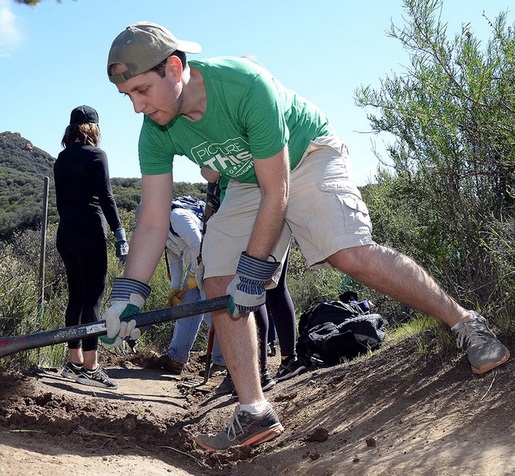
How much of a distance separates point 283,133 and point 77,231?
8.32 feet

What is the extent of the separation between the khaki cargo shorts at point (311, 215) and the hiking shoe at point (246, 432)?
0.74m

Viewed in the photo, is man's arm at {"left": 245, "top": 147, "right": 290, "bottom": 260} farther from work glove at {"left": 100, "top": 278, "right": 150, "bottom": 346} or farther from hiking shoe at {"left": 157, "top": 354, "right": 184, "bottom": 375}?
hiking shoe at {"left": 157, "top": 354, "right": 184, "bottom": 375}

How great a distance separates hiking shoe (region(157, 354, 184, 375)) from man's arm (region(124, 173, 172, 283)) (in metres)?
2.86

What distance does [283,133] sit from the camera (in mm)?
3152

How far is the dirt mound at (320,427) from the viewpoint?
278 cm

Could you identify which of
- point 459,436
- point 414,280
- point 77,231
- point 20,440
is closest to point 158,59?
point 414,280

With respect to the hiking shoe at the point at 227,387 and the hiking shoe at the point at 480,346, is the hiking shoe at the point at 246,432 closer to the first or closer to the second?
the hiking shoe at the point at 480,346

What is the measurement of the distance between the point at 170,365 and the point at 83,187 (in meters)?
1.96

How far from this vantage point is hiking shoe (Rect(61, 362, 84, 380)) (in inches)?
204

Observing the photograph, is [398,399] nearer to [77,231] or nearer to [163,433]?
[163,433]

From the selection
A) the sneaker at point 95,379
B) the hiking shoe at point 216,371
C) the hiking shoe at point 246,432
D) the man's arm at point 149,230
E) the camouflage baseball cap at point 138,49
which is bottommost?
the hiking shoe at point 246,432

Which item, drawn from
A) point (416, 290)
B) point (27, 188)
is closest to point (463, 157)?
point (416, 290)

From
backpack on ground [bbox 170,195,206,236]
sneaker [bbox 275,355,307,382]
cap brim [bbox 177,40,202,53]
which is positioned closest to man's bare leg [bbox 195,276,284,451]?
cap brim [bbox 177,40,202,53]

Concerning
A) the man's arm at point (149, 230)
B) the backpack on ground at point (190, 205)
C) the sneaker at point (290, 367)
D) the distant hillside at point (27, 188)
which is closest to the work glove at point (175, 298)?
the backpack on ground at point (190, 205)
